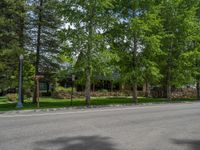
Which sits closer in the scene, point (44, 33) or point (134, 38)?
point (44, 33)

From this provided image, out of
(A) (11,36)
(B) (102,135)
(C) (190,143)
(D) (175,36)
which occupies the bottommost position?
(C) (190,143)

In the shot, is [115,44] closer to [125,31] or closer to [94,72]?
[125,31]

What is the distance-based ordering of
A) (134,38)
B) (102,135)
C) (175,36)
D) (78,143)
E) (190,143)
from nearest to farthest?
(78,143) → (190,143) → (102,135) → (134,38) → (175,36)

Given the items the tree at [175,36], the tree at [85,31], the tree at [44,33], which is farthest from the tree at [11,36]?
the tree at [175,36]

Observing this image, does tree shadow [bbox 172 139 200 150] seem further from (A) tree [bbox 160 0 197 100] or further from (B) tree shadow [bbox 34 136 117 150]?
(A) tree [bbox 160 0 197 100]

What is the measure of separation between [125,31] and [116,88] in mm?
23800

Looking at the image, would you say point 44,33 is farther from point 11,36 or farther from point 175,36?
point 175,36

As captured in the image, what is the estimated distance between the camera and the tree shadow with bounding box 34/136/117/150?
877cm

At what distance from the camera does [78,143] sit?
937 centimetres

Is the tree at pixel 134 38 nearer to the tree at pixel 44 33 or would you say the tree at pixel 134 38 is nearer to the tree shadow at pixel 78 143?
the tree at pixel 44 33

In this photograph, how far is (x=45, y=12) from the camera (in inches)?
1149

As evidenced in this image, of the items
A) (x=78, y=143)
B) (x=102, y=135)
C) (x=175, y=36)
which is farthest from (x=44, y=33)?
(x=78, y=143)

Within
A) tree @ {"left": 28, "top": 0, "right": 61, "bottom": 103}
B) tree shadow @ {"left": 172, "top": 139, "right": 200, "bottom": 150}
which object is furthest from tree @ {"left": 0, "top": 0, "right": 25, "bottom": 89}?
tree shadow @ {"left": 172, "top": 139, "right": 200, "bottom": 150}

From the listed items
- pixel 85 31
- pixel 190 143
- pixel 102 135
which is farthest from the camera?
pixel 85 31
